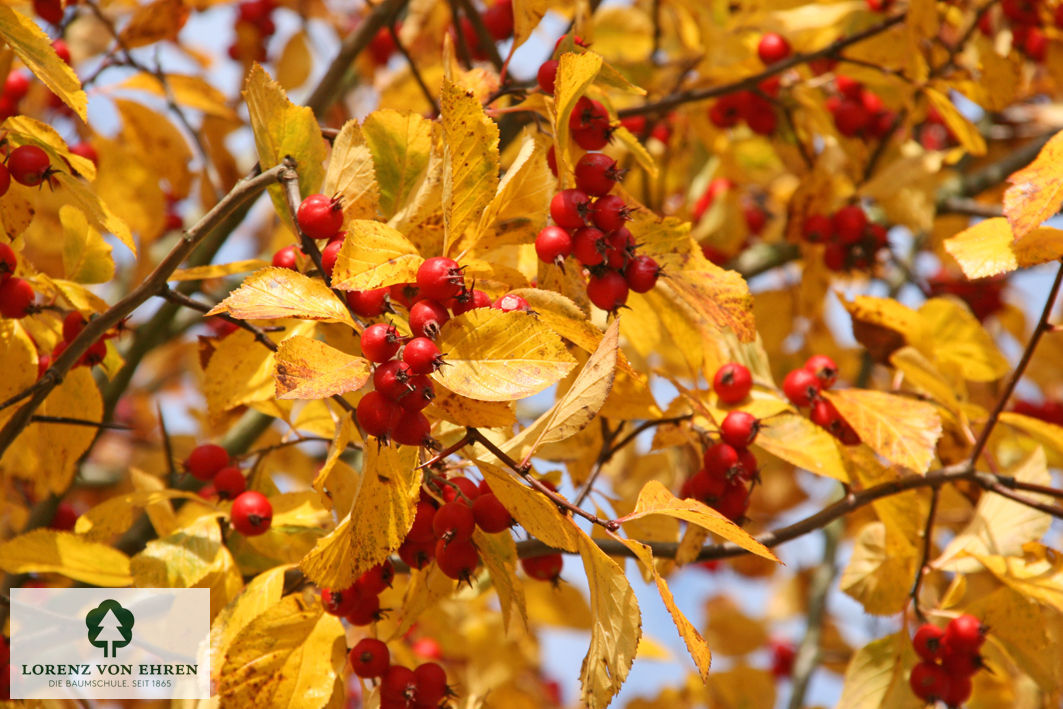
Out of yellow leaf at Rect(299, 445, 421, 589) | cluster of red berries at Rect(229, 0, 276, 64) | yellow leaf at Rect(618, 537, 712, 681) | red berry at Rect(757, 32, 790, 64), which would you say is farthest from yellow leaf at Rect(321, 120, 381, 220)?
cluster of red berries at Rect(229, 0, 276, 64)

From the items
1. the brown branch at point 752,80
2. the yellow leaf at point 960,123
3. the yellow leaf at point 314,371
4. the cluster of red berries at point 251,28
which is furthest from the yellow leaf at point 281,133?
the cluster of red berries at point 251,28

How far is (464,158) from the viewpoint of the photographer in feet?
4.20

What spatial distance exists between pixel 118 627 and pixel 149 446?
2.13 meters

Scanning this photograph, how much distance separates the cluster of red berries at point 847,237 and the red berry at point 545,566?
1.21m

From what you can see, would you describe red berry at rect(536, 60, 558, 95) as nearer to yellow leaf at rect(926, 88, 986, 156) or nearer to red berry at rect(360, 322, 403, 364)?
red berry at rect(360, 322, 403, 364)

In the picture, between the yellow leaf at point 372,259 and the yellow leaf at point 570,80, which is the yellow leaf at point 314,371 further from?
the yellow leaf at point 570,80

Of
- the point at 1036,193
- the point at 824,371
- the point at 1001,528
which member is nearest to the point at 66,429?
the point at 824,371

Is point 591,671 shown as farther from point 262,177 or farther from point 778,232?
point 778,232

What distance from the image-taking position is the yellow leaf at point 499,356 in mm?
1137

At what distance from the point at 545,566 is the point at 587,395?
2.65 feet

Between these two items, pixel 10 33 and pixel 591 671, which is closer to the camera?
pixel 591 671

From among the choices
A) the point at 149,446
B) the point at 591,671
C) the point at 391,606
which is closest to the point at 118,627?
the point at 391,606

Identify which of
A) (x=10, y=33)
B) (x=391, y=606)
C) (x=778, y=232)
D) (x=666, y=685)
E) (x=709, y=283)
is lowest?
(x=666, y=685)

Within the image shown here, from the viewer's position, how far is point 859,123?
2.92 meters
